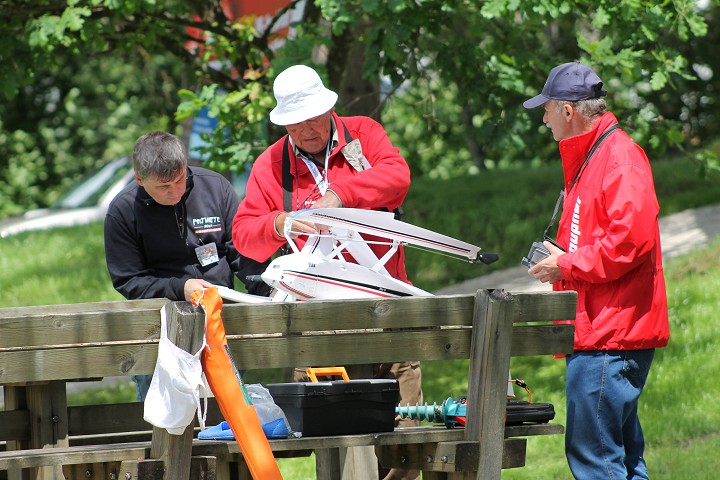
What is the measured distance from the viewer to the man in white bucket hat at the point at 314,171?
4871 millimetres

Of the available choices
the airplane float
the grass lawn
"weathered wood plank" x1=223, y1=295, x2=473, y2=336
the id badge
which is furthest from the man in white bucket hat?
the grass lawn

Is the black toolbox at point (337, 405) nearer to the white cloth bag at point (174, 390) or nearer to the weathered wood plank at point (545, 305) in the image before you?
the white cloth bag at point (174, 390)

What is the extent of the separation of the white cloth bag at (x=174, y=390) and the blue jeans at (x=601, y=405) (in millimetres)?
1564

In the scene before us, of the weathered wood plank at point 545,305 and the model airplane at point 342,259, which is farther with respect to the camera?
the model airplane at point 342,259

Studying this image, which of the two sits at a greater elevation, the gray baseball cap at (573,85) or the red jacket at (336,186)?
the gray baseball cap at (573,85)

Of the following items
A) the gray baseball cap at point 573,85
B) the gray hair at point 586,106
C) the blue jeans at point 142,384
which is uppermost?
the gray baseball cap at point 573,85


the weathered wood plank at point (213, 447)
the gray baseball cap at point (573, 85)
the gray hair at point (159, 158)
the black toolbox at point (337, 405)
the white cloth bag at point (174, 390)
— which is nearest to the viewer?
the white cloth bag at point (174, 390)

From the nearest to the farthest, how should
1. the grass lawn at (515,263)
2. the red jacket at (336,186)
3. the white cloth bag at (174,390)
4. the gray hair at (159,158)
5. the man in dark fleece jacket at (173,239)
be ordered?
1. the white cloth bag at (174,390)
2. the red jacket at (336,186)
3. the gray hair at (159,158)
4. the man in dark fleece jacket at (173,239)
5. the grass lawn at (515,263)

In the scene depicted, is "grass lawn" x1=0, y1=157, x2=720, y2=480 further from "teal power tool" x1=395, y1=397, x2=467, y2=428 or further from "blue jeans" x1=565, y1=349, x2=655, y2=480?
"teal power tool" x1=395, y1=397, x2=467, y2=428

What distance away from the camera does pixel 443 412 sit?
4559mm

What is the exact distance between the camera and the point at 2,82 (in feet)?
32.0

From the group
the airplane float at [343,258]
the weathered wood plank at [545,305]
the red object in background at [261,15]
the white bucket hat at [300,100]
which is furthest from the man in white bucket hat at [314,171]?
the red object in background at [261,15]

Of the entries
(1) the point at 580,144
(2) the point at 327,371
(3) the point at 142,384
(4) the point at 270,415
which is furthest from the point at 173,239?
(1) the point at 580,144

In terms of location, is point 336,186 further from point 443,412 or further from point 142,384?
point 142,384
